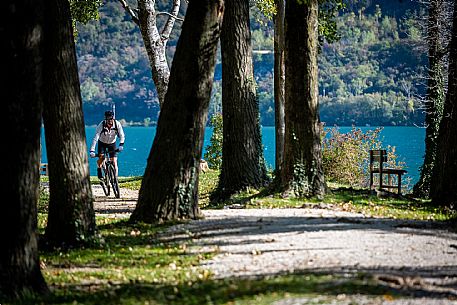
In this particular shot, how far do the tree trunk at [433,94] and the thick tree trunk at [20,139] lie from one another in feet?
60.0

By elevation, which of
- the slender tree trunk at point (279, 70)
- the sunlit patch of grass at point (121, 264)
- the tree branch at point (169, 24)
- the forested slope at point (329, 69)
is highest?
the forested slope at point (329, 69)

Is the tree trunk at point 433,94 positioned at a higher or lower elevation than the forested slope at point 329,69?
lower

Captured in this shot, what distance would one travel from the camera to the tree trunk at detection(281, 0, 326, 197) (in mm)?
16312

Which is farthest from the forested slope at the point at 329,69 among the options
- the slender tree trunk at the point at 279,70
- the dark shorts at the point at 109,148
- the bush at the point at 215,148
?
the dark shorts at the point at 109,148

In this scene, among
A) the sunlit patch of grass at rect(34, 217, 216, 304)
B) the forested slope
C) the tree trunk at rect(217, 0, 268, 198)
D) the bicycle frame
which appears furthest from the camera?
the forested slope

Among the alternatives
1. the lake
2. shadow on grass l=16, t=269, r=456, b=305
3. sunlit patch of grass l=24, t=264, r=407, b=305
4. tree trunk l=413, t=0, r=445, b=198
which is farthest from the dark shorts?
the lake

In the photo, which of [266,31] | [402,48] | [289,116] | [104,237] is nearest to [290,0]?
[289,116]

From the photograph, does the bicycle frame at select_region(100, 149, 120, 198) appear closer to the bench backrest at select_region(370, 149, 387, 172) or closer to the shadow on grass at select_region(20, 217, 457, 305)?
the bench backrest at select_region(370, 149, 387, 172)

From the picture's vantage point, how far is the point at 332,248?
10.3 metres

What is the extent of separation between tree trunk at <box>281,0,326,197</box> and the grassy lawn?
221 cm

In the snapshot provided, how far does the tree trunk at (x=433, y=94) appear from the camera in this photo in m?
25.2

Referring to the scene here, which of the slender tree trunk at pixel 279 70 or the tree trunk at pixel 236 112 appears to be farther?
the slender tree trunk at pixel 279 70

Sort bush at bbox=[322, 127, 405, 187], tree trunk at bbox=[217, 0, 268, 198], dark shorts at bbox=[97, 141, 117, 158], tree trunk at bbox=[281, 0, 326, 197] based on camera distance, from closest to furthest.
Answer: tree trunk at bbox=[281, 0, 326, 197], tree trunk at bbox=[217, 0, 268, 198], dark shorts at bbox=[97, 141, 117, 158], bush at bbox=[322, 127, 405, 187]

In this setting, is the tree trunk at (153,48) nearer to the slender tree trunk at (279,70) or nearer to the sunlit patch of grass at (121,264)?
the slender tree trunk at (279,70)
